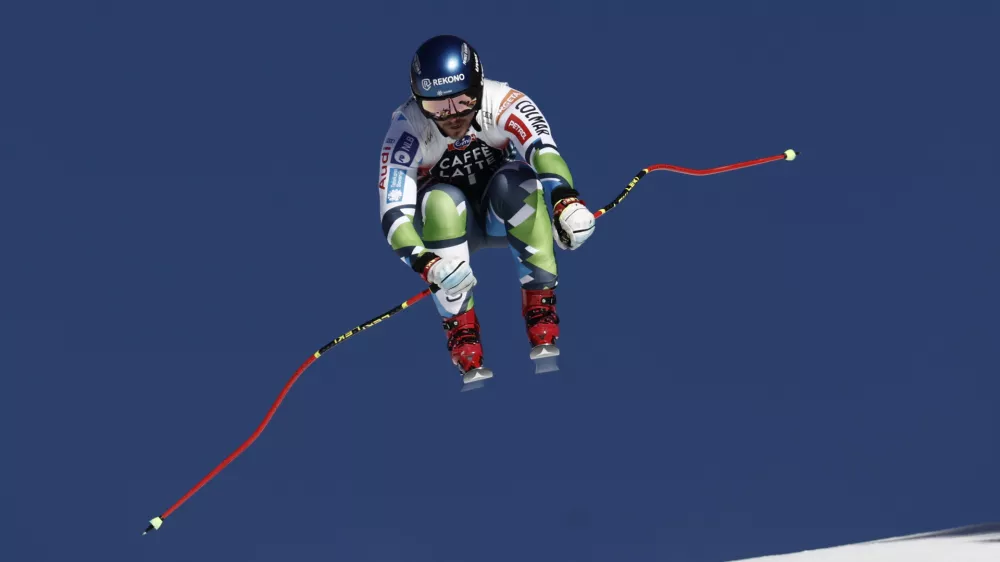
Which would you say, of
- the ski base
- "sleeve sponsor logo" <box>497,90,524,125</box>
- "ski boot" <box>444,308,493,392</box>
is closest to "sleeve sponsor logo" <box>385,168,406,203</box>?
"sleeve sponsor logo" <box>497,90,524,125</box>

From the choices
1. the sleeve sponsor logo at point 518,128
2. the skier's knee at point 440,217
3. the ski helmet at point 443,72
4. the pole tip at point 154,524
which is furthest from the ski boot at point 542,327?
the pole tip at point 154,524

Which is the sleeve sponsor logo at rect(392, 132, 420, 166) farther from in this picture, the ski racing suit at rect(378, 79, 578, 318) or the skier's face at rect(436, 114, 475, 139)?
the skier's face at rect(436, 114, 475, 139)

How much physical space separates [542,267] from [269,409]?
117 centimetres

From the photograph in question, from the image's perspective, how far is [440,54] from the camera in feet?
16.1

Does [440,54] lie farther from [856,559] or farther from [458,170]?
[856,559]

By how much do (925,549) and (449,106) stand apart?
260cm

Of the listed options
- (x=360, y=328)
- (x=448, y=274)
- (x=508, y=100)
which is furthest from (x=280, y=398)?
(x=508, y=100)

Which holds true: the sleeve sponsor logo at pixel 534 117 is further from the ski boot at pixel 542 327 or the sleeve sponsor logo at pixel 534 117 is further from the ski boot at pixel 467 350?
the ski boot at pixel 467 350

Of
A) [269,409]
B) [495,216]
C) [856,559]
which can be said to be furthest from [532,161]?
[856,559]

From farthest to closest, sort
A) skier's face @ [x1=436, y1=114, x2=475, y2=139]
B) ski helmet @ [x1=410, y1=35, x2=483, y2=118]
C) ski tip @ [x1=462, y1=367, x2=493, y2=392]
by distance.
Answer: ski tip @ [x1=462, y1=367, x2=493, y2=392]
skier's face @ [x1=436, y1=114, x2=475, y2=139]
ski helmet @ [x1=410, y1=35, x2=483, y2=118]

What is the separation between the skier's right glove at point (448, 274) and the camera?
16.4ft

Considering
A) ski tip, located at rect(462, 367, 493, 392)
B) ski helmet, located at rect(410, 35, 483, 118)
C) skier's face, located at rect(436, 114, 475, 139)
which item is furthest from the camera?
ski tip, located at rect(462, 367, 493, 392)

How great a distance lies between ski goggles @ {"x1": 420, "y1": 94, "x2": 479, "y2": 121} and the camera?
4.98 metres

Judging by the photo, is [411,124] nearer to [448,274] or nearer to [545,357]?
[448,274]
